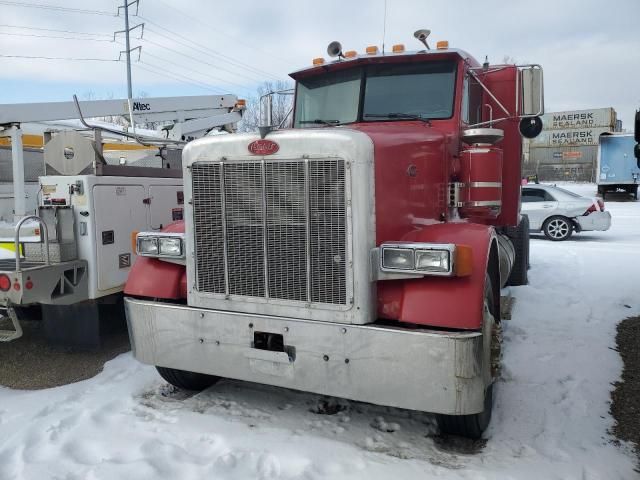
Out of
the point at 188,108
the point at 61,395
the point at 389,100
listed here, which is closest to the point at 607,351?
the point at 389,100

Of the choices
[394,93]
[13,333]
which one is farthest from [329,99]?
[13,333]

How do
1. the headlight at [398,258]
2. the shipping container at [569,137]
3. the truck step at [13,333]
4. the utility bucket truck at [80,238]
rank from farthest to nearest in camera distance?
1. the shipping container at [569,137]
2. the utility bucket truck at [80,238]
3. the truck step at [13,333]
4. the headlight at [398,258]

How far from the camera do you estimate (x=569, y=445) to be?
3467 millimetres

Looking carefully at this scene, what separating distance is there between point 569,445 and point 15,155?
6838 mm

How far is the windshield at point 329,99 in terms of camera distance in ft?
15.8

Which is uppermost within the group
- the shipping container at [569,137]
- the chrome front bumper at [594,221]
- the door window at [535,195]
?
the shipping container at [569,137]

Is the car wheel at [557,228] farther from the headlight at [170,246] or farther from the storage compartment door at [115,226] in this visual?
the headlight at [170,246]

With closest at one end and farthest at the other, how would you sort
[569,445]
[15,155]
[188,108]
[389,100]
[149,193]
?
A: [569,445] → [389,100] → [149,193] → [15,155] → [188,108]

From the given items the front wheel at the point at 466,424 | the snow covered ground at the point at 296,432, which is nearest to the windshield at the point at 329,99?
the snow covered ground at the point at 296,432

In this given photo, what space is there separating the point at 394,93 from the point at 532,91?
116 centimetres

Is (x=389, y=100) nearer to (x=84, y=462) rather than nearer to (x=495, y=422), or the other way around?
(x=495, y=422)

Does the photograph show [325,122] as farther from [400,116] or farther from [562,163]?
[562,163]

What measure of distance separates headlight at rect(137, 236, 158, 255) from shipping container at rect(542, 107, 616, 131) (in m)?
49.3

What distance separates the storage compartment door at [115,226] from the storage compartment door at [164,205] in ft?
0.58
